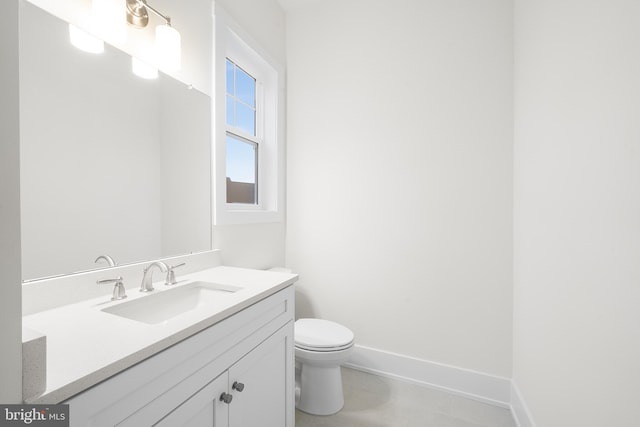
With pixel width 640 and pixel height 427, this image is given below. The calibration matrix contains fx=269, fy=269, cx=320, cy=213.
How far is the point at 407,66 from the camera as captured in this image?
1.91 meters

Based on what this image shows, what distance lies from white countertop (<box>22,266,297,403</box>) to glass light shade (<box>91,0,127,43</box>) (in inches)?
40.6

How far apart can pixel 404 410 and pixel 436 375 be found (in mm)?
360

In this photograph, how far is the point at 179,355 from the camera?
73 cm

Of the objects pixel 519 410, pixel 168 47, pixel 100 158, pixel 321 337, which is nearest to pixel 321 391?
pixel 321 337

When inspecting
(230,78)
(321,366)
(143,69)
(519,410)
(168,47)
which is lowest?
(519,410)

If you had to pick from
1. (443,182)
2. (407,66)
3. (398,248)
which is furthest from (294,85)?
(398,248)

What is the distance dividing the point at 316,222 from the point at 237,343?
4.44 ft

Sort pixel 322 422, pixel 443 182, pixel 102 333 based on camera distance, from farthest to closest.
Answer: pixel 443 182, pixel 322 422, pixel 102 333

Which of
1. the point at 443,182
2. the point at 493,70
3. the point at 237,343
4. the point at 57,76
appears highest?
the point at 493,70

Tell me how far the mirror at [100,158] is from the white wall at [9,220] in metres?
0.59

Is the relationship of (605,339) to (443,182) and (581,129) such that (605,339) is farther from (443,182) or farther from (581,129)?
(443,182)

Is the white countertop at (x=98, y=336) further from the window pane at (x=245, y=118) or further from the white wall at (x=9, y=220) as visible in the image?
the window pane at (x=245, y=118)

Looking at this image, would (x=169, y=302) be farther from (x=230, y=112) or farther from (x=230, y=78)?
(x=230, y=78)

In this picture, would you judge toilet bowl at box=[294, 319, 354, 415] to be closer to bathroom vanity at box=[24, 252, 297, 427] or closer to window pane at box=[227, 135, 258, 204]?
bathroom vanity at box=[24, 252, 297, 427]
